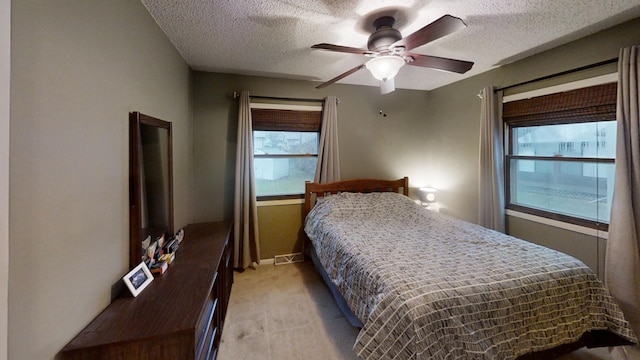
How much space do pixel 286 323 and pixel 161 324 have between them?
1.30 m

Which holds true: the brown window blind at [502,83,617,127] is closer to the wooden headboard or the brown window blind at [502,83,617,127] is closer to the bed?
the bed

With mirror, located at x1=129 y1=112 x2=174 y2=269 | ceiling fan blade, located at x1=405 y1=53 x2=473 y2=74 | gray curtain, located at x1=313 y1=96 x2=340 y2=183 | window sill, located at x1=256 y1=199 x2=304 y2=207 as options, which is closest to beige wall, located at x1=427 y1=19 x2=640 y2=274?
ceiling fan blade, located at x1=405 y1=53 x2=473 y2=74

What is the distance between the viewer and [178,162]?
2.52 meters

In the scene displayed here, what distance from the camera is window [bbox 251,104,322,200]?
131 inches

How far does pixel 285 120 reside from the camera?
3355mm

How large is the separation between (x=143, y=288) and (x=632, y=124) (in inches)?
135

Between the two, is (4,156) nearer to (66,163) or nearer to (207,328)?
(66,163)

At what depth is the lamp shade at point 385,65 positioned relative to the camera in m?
1.95

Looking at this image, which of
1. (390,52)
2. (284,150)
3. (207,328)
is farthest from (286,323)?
(390,52)

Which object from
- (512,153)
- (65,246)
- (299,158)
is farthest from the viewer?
(299,158)

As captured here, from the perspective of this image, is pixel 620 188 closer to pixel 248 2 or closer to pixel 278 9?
pixel 278 9

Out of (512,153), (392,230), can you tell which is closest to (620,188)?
(512,153)

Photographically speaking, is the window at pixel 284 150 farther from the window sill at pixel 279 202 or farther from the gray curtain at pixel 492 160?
the gray curtain at pixel 492 160

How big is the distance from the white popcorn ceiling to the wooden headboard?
1484 mm
